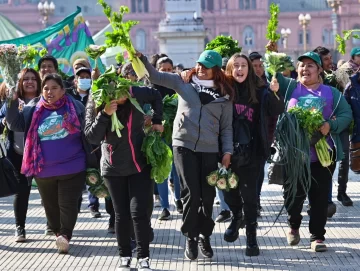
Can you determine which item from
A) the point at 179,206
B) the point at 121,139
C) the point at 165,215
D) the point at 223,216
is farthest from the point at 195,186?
the point at 179,206

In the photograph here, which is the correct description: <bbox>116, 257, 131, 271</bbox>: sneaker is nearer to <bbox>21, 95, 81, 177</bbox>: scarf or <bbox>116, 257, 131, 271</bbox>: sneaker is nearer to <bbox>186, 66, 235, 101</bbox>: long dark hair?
<bbox>21, 95, 81, 177</bbox>: scarf

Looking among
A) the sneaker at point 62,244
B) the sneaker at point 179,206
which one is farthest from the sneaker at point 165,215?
the sneaker at point 62,244

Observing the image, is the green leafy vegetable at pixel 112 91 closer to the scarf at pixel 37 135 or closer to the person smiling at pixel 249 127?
the person smiling at pixel 249 127

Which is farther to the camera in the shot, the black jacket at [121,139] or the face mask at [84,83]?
the face mask at [84,83]

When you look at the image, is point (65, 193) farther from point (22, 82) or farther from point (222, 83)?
point (222, 83)

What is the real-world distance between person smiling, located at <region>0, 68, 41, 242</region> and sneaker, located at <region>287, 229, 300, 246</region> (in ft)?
8.57

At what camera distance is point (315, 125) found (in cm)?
948

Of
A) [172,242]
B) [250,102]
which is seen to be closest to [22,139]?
[172,242]

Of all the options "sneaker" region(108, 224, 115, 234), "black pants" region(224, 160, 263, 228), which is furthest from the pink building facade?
"black pants" region(224, 160, 263, 228)

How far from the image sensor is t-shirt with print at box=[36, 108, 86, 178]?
970 cm

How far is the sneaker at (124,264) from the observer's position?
340 inches

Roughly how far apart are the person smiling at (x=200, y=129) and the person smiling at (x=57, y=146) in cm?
120

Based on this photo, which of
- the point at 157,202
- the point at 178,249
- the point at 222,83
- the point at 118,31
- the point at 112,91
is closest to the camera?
the point at 118,31

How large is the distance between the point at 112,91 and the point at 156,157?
2.19 ft
